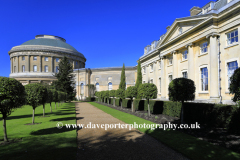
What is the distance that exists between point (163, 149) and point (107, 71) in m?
50.1

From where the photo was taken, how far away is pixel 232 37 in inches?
603

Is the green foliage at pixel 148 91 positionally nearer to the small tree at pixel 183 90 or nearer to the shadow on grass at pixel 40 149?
the small tree at pixel 183 90

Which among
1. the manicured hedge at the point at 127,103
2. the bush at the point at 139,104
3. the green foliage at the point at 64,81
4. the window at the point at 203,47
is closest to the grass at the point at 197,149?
the bush at the point at 139,104

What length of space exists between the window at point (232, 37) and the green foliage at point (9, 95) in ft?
55.6

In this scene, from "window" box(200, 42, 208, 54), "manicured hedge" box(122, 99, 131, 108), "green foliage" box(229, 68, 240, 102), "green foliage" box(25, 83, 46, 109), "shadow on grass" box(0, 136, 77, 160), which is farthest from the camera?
"manicured hedge" box(122, 99, 131, 108)

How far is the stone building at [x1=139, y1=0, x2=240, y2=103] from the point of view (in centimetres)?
1538

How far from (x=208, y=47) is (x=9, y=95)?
58.9ft

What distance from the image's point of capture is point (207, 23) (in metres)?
17.2

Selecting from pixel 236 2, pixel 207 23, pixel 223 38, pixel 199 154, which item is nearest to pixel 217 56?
pixel 223 38

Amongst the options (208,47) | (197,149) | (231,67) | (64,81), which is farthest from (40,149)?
(64,81)

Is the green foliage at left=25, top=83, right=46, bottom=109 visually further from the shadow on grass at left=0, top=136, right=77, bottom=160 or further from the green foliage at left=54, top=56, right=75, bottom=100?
the green foliage at left=54, top=56, right=75, bottom=100

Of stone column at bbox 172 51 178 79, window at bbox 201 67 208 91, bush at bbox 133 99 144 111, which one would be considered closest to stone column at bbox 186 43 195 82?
window at bbox 201 67 208 91

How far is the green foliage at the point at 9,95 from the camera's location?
644 cm

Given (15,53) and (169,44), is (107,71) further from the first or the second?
(15,53)
